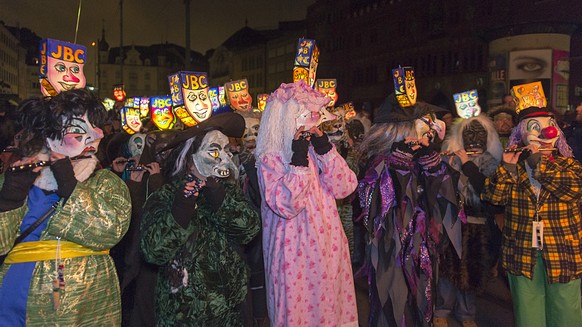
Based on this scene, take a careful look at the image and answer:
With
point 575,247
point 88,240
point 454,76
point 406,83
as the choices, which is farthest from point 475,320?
point 454,76

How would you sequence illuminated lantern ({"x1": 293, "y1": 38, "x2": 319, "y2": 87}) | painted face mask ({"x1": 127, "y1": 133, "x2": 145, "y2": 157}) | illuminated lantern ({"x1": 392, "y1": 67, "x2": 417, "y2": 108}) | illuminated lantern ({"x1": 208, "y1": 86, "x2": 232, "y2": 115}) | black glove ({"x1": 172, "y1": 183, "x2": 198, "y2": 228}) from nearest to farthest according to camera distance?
1. black glove ({"x1": 172, "y1": 183, "x2": 198, "y2": 228})
2. illuminated lantern ({"x1": 392, "y1": 67, "x2": 417, "y2": 108})
3. illuminated lantern ({"x1": 293, "y1": 38, "x2": 319, "y2": 87})
4. painted face mask ({"x1": 127, "y1": 133, "x2": 145, "y2": 157})
5. illuminated lantern ({"x1": 208, "y1": 86, "x2": 232, "y2": 115})

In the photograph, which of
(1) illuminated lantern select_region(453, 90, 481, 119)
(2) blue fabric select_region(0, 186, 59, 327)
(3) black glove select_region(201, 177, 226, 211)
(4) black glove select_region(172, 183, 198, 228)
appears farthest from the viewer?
(1) illuminated lantern select_region(453, 90, 481, 119)

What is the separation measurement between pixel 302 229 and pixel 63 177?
1.73 m

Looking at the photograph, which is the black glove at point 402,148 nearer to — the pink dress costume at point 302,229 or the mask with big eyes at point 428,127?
the mask with big eyes at point 428,127

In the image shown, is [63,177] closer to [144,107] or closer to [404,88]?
[404,88]

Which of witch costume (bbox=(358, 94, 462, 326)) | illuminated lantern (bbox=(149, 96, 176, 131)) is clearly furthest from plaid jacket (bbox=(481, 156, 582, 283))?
illuminated lantern (bbox=(149, 96, 176, 131))

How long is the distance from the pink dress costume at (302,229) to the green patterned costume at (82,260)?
46.3 inches

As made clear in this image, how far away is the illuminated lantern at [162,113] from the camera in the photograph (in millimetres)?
7680

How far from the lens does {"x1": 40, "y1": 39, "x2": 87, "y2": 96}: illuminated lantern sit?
4.15 m

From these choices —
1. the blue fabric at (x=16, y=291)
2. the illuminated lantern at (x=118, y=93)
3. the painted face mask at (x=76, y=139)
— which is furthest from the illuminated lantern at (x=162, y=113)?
the illuminated lantern at (x=118, y=93)

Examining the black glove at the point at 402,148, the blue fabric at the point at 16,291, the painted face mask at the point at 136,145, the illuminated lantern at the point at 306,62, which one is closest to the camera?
the blue fabric at the point at 16,291

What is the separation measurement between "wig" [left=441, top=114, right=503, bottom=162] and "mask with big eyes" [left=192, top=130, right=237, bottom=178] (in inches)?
121

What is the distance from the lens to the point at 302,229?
3.95 m

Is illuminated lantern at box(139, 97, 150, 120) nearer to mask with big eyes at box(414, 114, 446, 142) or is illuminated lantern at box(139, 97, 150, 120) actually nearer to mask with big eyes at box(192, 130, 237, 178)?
mask with big eyes at box(414, 114, 446, 142)
